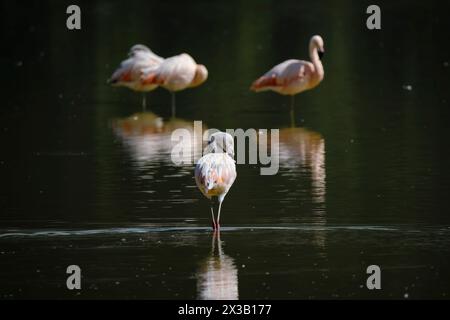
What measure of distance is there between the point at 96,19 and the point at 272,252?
24551 mm

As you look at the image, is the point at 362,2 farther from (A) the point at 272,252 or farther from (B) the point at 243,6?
(A) the point at 272,252

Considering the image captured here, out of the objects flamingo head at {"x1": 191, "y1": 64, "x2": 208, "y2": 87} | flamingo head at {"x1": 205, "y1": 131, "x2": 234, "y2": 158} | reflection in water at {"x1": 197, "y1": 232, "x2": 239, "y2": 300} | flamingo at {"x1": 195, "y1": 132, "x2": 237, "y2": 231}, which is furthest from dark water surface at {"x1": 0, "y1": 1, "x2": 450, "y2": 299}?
flamingo head at {"x1": 205, "y1": 131, "x2": 234, "y2": 158}

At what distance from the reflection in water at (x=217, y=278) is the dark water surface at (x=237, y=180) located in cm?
2

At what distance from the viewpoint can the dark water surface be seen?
9961mm

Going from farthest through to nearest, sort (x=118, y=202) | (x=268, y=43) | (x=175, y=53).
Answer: (x=268, y=43) < (x=175, y=53) < (x=118, y=202)

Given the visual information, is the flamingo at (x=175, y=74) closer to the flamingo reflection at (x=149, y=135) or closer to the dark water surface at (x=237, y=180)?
the dark water surface at (x=237, y=180)

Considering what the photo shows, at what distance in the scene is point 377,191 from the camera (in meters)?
13.4

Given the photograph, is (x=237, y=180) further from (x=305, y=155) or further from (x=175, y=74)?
(x=175, y=74)

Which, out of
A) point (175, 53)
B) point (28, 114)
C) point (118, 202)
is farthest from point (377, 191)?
point (175, 53)

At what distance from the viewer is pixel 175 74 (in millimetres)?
20938

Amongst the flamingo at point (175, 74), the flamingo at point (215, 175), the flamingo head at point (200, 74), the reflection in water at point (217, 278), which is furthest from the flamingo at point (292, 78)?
the reflection in water at point (217, 278)

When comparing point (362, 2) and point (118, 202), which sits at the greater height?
point (362, 2)

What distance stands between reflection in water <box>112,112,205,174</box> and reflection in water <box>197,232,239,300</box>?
442 cm

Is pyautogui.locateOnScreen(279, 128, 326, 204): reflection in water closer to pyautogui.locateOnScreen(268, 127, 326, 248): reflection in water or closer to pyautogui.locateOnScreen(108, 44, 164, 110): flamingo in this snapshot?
pyautogui.locateOnScreen(268, 127, 326, 248): reflection in water
